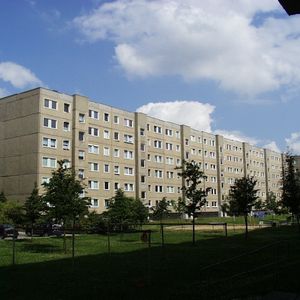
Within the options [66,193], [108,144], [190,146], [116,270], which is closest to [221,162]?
[190,146]

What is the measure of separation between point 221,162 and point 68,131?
55517 millimetres

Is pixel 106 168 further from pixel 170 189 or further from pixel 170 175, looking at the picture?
pixel 170 175

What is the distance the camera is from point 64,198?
28688 millimetres

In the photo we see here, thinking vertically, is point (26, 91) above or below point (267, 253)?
above

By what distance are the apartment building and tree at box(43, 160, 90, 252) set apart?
24334 mm

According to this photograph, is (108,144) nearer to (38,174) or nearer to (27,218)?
(38,174)

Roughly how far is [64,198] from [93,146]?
50291 millimetres

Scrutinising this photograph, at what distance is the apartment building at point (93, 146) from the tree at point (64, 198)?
2433cm

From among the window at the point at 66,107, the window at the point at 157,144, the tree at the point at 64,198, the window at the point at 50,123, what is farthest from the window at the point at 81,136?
the tree at the point at 64,198

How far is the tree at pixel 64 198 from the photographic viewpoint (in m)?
28.7

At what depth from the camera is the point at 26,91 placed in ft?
234

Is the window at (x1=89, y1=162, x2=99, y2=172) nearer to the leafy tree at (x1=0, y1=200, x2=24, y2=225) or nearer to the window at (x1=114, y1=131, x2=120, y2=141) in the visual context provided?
the window at (x1=114, y1=131, x2=120, y2=141)

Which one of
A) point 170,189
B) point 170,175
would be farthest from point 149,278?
point 170,175

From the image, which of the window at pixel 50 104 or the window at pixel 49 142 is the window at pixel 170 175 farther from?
the window at pixel 50 104
